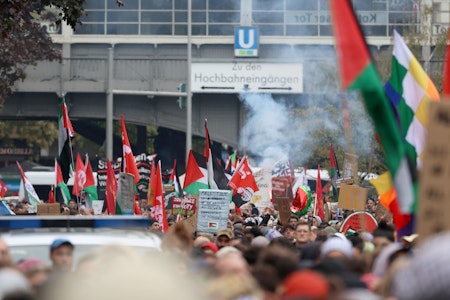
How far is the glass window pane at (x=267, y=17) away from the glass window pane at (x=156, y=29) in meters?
3.96

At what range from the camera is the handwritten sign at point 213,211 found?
18391 millimetres

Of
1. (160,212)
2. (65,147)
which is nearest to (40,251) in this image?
(160,212)

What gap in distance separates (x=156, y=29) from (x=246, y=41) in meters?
5.55

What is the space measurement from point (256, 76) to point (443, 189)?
4611cm

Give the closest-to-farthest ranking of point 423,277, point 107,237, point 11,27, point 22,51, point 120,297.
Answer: point 120,297 < point 423,277 < point 107,237 < point 11,27 < point 22,51

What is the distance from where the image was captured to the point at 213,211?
18.4 metres

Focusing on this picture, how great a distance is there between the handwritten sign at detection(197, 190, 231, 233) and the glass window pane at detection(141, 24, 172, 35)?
3931 centimetres

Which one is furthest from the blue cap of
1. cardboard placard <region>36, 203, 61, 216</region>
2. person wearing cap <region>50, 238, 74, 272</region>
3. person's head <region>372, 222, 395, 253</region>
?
cardboard placard <region>36, 203, 61, 216</region>

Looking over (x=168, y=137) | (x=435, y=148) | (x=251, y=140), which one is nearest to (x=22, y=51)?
(x=251, y=140)

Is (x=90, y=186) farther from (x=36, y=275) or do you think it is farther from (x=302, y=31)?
(x=302, y=31)

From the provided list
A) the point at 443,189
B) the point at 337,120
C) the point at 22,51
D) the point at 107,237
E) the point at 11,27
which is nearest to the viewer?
the point at 443,189

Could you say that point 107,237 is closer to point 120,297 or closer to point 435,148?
point 435,148

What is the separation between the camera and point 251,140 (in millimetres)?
53969

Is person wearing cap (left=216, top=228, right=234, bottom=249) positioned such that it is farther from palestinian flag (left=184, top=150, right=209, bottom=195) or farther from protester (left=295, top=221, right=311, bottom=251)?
palestinian flag (left=184, top=150, right=209, bottom=195)
